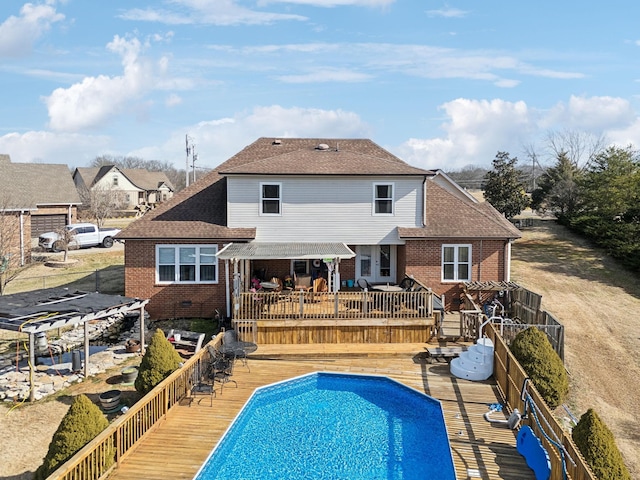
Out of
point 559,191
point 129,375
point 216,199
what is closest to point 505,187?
point 559,191

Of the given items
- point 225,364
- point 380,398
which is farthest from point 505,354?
point 225,364

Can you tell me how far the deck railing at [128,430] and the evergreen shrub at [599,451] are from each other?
8.26m

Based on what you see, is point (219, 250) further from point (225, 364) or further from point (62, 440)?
point (62, 440)

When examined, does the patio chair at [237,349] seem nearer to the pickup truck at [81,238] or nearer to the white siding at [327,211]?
the white siding at [327,211]

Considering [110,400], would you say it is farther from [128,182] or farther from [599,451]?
[128,182]

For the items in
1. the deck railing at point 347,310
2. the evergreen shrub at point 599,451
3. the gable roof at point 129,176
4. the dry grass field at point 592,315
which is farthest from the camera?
the gable roof at point 129,176

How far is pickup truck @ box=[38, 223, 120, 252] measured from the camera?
35.3 meters

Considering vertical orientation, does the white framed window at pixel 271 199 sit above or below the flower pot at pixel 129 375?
above

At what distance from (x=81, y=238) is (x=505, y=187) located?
116ft

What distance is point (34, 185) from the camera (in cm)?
3869

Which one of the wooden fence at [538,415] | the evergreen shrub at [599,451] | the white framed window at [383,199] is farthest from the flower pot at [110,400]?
the white framed window at [383,199]

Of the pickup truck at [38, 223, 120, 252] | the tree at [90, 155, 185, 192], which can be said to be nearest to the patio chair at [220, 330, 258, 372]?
the pickup truck at [38, 223, 120, 252]

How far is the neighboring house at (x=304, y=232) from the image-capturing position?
19234 millimetres

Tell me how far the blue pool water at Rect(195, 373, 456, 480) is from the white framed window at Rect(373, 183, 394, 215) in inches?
336
